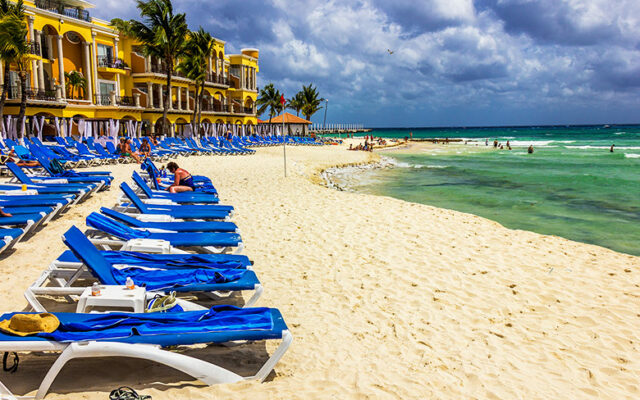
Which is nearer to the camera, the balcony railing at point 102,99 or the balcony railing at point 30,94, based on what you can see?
the balcony railing at point 30,94

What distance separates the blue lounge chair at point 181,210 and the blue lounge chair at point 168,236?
0.96 meters

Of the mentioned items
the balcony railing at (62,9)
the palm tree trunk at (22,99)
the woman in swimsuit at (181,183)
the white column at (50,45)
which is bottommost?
the woman in swimsuit at (181,183)

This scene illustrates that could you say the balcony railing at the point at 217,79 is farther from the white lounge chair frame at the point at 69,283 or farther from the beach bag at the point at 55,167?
the white lounge chair frame at the point at 69,283

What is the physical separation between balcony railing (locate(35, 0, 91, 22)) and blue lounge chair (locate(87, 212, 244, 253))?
29.1 meters

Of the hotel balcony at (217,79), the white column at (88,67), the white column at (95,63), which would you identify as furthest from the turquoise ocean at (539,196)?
the hotel balcony at (217,79)

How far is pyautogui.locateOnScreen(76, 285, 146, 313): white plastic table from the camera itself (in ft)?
10.4

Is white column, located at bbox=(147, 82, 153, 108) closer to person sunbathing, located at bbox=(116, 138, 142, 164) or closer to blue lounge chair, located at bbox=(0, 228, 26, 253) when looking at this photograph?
person sunbathing, located at bbox=(116, 138, 142, 164)

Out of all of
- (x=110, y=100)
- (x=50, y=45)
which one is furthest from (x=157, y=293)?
(x=50, y=45)

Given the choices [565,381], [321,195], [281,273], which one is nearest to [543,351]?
[565,381]

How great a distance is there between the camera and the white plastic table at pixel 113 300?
10.4 ft

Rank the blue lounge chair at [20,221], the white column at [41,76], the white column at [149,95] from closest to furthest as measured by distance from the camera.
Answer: the blue lounge chair at [20,221] → the white column at [41,76] → the white column at [149,95]

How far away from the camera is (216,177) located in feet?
44.9

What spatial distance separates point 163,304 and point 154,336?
72 cm

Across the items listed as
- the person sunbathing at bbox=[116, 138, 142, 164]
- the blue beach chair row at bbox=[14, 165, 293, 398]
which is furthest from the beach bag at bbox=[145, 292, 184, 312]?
the person sunbathing at bbox=[116, 138, 142, 164]
